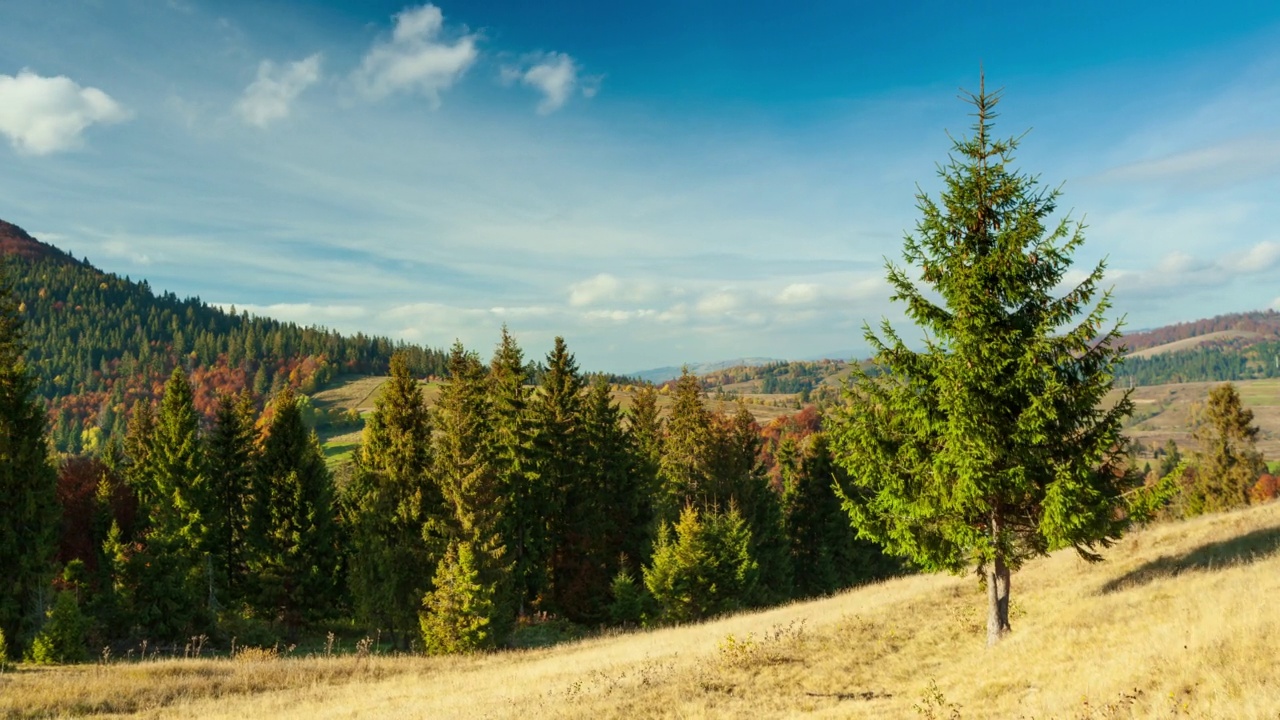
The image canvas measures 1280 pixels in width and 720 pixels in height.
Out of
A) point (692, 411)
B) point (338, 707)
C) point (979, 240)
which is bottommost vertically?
point (338, 707)

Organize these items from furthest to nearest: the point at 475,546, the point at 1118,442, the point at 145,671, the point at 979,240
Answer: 1. the point at 475,546
2. the point at 145,671
3. the point at 979,240
4. the point at 1118,442

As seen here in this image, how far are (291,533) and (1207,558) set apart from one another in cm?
3995

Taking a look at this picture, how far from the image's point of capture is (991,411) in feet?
45.3

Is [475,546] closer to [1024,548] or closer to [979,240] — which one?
[1024,548]

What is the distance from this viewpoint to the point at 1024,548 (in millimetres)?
14984

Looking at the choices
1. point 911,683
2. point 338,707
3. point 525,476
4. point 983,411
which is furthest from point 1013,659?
point 525,476

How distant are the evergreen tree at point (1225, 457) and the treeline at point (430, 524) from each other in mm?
32297

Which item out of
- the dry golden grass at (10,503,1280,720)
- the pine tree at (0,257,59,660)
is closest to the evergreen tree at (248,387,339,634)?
the pine tree at (0,257,59,660)

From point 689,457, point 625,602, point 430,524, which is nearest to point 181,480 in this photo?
point 430,524

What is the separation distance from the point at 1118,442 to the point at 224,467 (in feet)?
143

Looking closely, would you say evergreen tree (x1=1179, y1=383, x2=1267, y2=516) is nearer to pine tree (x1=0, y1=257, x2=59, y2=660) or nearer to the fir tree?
the fir tree

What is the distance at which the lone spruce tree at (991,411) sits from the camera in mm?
13461

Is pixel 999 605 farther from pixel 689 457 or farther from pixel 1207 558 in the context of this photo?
pixel 689 457

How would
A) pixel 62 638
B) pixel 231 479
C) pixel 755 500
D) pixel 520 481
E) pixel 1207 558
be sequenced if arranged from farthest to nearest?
pixel 755 500
pixel 231 479
pixel 520 481
pixel 62 638
pixel 1207 558
